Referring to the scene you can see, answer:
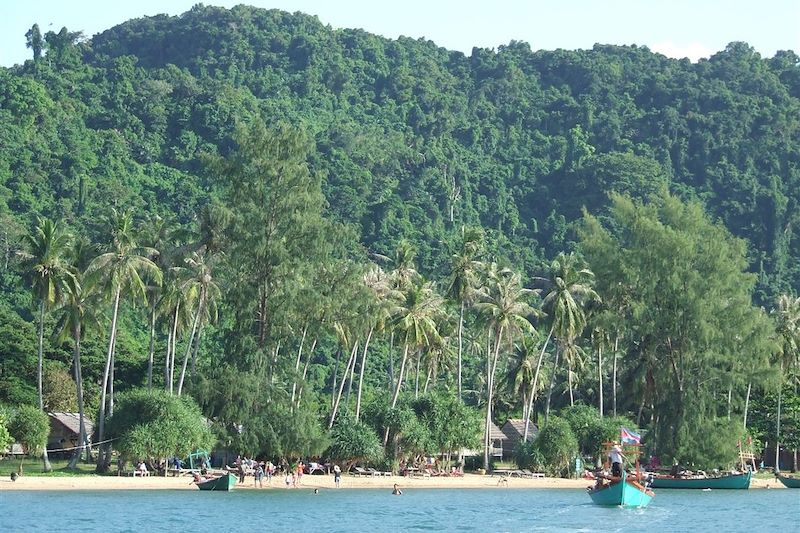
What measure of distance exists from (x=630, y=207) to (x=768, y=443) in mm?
26738

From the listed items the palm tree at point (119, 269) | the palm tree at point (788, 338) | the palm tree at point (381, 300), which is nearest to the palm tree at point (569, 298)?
the palm tree at point (381, 300)

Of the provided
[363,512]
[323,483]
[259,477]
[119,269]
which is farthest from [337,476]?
[119,269]

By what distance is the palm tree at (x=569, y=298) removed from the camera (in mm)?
100625

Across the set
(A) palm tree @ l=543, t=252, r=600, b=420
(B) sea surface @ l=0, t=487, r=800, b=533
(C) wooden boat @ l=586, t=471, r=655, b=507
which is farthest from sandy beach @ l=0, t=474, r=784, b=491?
(C) wooden boat @ l=586, t=471, r=655, b=507

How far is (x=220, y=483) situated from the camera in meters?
76.8

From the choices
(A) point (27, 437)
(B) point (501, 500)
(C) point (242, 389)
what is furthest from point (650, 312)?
(A) point (27, 437)

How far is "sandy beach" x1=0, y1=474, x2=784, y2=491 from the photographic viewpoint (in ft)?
246

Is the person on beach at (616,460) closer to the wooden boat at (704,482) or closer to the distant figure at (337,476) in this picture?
the distant figure at (337,476)

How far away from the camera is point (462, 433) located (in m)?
93.1

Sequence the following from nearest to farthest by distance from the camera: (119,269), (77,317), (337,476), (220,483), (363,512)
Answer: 1. (363,512)
2. (220,483)
3. (119,269)
4. (77,317)
5. (337,476)

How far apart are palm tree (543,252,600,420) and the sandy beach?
11.3 meters

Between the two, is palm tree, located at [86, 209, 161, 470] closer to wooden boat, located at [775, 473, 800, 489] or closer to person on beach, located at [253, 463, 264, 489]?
person on beach, located at [253, 463, 264, 489]

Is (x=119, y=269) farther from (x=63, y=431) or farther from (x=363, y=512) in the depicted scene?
(x=63, y=431)

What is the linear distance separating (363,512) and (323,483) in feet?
59.3
